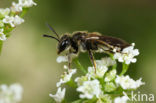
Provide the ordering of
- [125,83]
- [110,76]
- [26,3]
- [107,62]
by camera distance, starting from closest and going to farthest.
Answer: [125,83] < [110,76] < [107,62] < [26,3]

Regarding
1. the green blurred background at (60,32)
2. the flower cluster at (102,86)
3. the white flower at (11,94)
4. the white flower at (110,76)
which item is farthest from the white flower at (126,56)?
the green blurred background at (60,32)

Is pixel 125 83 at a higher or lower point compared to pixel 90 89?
higher

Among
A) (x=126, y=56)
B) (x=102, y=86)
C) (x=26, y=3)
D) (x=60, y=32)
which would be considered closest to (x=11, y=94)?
(x=102, y=86)

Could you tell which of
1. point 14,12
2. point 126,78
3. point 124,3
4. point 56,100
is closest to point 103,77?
point 126,78

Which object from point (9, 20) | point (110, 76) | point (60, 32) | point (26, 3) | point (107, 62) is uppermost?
point (60, 32)

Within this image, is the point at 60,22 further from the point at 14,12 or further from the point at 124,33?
the point at 14,12

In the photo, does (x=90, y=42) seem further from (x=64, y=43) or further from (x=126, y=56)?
(x=126, y=56)

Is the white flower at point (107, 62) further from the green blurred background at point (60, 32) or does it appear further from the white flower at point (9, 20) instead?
the green blurred background at point (60, 32)
